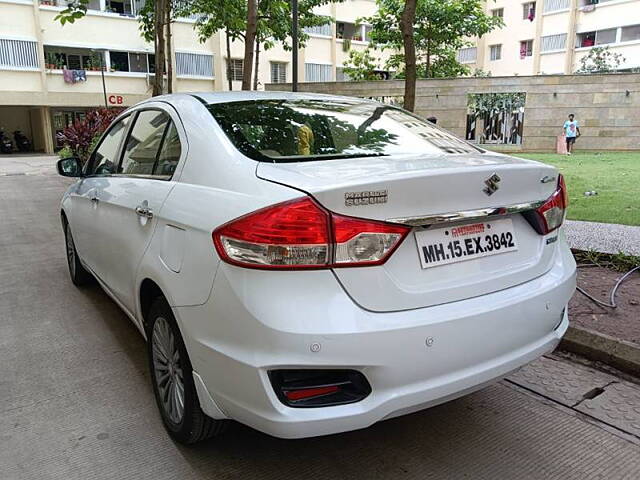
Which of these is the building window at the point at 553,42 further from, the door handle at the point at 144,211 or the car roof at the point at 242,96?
the door handle at the point at 144,211

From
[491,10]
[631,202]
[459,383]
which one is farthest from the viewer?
[491,10]

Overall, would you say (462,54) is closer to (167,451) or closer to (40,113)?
(40,113)

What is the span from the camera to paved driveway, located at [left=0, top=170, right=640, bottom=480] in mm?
2455

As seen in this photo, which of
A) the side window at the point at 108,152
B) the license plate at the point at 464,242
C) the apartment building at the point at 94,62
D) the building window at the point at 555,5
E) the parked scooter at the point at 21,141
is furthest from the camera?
the building window at the point at 555,5

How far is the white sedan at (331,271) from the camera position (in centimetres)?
196

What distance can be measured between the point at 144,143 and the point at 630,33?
37.6m

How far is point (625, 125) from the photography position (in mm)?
19625

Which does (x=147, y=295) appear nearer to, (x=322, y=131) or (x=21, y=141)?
(x=322, y=131)

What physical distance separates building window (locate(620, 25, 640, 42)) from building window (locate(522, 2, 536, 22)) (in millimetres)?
5994

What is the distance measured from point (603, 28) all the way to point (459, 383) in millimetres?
38461

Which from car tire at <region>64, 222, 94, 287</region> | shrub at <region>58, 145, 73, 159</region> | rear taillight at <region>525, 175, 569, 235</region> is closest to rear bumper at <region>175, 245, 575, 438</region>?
rear taillight at <region>525, 175, 569, 235</region>

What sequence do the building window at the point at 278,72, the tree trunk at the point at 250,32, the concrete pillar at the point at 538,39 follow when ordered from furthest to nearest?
the concrete pillar at the point at 538,39 → the building window at the point at 278,72 → the tree trunk at the point at 250,32

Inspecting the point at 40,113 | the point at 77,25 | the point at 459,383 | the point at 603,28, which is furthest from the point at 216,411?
the point at 603,28

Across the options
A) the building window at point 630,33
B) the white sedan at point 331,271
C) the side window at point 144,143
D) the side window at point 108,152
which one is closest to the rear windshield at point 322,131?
the white sedan at point 331,271
